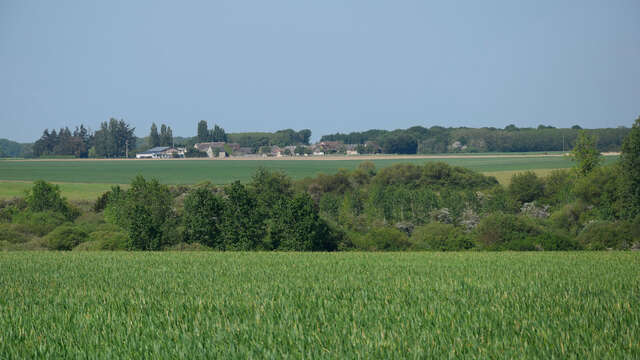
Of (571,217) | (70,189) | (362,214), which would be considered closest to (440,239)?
(571,217)

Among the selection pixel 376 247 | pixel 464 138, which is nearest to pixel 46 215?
pixel 376 247

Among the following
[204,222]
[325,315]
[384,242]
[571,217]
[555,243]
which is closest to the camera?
[325,315]

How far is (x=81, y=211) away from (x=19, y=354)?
58.0 metres

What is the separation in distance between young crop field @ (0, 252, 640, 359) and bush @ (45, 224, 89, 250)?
23.5 meters

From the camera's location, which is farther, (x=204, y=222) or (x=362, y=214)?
(x=362, y=214)

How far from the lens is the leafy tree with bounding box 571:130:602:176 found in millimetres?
68562

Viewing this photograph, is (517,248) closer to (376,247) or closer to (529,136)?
(376,247)

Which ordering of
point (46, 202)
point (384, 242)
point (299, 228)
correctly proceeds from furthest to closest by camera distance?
point (46, 202)
point (384, 242)
point (299, 228)

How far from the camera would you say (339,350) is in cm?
740

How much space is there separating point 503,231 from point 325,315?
35.9 m

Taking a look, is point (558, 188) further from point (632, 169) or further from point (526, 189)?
point (632, 169)

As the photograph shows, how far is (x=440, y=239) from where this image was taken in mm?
40906

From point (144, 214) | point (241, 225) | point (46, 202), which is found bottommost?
point (241, 225)

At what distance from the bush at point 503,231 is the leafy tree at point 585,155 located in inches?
1060
